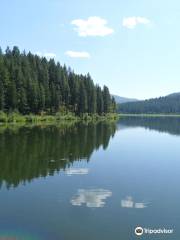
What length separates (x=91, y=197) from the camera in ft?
62.4

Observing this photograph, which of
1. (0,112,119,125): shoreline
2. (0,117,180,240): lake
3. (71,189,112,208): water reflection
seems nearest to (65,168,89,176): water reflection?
(0,117,180,240): lake

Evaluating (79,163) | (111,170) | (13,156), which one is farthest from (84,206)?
(13,156)

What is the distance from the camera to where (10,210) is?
54.4ft

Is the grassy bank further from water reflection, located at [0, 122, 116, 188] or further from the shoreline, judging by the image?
water reflection, located at [0, 122, 116, 188]

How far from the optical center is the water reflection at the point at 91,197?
1769 cm

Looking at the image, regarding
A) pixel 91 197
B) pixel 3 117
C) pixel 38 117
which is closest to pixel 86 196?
pixel 91 197

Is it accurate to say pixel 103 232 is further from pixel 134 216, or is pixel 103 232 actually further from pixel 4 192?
pixel 4 192

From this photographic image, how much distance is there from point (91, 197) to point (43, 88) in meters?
91.7

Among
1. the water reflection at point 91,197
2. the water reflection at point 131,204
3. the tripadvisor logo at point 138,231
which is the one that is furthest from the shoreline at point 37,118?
the tripadvisor logo at point 138,231

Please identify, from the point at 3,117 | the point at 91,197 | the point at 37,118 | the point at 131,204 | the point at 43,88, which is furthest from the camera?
the point at 43,88

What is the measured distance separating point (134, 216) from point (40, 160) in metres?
16.7

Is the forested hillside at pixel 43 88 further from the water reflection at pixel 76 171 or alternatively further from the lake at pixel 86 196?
the water reflection at pixel 76 171

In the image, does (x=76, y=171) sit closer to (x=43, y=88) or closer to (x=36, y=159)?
(x=36, y=159)

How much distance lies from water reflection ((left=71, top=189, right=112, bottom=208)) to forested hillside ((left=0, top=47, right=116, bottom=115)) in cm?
7181
